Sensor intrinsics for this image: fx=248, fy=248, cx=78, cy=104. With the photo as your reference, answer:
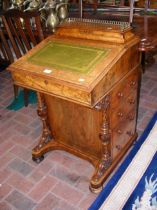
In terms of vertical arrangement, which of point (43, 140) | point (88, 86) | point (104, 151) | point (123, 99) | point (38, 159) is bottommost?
point (38, 159)

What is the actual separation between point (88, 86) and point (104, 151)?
0.71 metres

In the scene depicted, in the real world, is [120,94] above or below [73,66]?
below

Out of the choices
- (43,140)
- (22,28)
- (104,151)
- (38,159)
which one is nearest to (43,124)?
(43,140)

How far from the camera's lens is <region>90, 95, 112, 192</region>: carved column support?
5.34 ft

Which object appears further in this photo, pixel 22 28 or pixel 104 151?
pixel 22 28

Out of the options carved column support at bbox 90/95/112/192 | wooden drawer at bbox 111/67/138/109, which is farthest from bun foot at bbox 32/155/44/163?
wooden drawer at bbox 111/67/138/109

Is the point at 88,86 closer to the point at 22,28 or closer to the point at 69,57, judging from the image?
the point at 69,57

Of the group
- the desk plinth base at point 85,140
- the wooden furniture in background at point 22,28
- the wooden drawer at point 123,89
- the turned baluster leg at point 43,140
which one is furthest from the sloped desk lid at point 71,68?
the wooden furniture in background at point 22,28

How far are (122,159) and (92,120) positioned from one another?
1.78 feet

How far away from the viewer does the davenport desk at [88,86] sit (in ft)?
4.73

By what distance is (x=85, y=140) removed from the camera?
198 cm

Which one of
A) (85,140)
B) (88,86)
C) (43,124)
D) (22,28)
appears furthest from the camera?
(22,28)

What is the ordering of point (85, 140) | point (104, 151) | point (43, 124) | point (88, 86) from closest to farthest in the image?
1. point (88, 86)
2. point (104, 151)
3. point (85, 140)
4. point (43, 124)

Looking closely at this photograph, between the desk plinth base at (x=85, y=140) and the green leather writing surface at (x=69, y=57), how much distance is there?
0.28 metres
